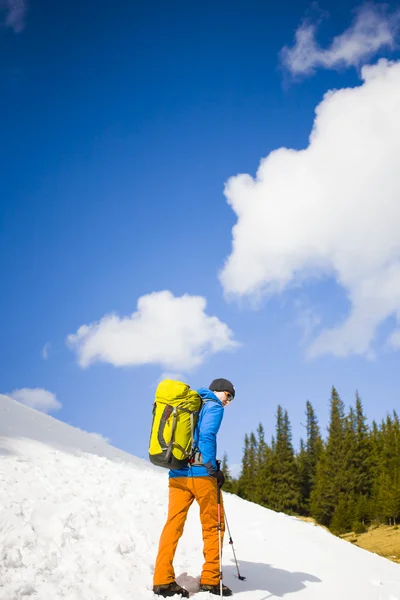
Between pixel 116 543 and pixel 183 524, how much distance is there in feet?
7.33

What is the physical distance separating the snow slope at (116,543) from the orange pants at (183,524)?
36 centimetres

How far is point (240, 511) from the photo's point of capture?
1350 centimetres

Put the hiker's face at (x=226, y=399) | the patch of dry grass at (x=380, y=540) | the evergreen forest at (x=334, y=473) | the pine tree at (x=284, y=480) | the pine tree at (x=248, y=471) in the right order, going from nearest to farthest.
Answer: the hiker's face at (x=226, y=399), the patch of dry grass at (x=380, y=540), the evergreen forest at (x=334, y=473), the pine tree at (x=284, y=480), the pine tree at (x=248, y=471)

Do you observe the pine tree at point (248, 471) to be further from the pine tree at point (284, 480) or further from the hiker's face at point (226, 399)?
the hiker's face at point (226, 399)

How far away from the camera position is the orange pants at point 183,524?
6.07m

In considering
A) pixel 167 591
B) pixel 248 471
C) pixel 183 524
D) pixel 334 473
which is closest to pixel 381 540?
pixel 334 473

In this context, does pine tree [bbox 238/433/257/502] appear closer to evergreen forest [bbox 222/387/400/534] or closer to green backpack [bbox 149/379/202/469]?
evergreen forest [bbox 222/387/400/534]

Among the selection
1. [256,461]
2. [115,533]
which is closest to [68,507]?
[115,533]

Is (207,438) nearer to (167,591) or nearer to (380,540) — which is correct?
(167,591)

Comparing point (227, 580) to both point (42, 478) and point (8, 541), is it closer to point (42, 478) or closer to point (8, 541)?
point (8, 541)

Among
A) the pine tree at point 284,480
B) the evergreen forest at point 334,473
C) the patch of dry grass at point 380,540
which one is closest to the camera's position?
the patch of dry grass at point 380,540

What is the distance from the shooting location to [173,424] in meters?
6.29

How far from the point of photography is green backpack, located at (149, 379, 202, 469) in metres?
6.21

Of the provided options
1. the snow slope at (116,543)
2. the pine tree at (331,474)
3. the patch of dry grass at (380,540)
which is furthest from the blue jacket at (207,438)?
the pine tree at (331,474)
